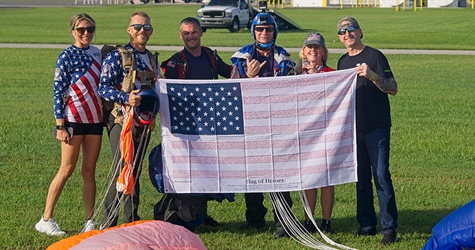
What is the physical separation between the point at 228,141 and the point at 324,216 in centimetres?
119

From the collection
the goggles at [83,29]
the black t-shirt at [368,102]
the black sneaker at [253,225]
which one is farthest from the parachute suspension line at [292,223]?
the goggles at [83,29]

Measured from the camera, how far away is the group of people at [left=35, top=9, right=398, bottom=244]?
715 cm

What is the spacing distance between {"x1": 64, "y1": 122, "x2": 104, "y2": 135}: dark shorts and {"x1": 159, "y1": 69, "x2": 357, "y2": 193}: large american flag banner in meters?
0.56

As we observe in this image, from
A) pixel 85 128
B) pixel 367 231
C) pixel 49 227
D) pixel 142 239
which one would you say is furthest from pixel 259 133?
pixel 142 239

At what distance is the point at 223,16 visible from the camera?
39875mm

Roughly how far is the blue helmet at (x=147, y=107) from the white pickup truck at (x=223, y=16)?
108ft

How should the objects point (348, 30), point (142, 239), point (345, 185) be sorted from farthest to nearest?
point (345, 185) → point (348, 30) → point (142, 239)

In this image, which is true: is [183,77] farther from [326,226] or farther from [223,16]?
[223,16]

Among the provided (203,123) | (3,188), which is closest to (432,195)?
(203,123)

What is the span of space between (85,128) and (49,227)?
3.13 ft

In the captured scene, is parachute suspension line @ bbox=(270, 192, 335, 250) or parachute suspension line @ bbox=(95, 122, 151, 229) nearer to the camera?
parachute suspension line @ bbox=(95, 122, 151, 229)

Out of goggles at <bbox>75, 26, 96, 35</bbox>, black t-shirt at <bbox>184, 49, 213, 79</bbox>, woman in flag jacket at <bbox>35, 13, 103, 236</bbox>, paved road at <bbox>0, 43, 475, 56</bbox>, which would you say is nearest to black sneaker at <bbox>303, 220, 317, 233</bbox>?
black t-shirt at <bbox>184, 49, 213, 79</bbox>

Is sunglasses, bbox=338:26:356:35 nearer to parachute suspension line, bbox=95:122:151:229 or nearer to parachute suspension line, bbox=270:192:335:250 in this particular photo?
parachute suspension line, bbox=270:192:335:250

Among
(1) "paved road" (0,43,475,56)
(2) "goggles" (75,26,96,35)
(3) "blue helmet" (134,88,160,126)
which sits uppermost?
A: (2) "goggles" (75,26,96,35)
